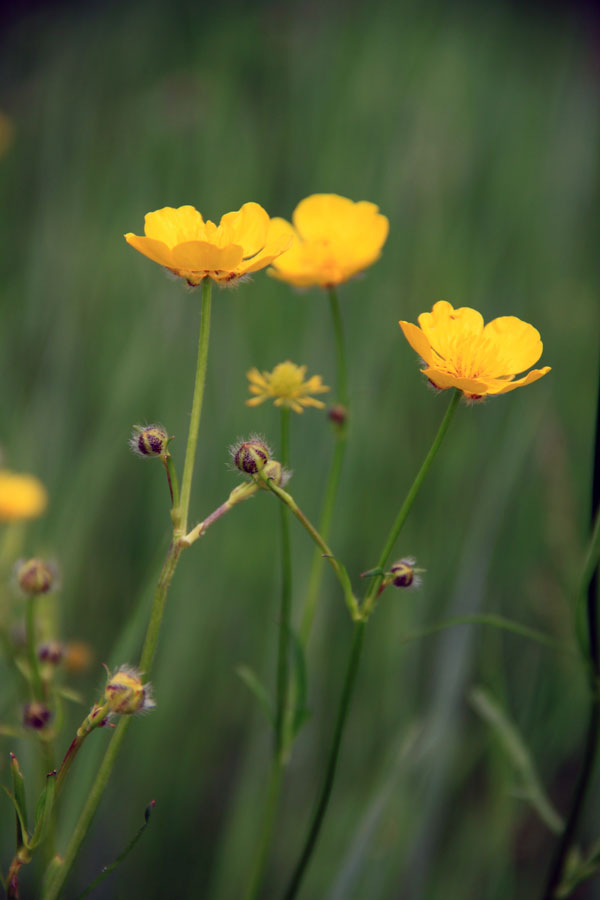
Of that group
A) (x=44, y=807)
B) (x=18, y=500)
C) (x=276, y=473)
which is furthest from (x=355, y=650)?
(x=18, y=500)

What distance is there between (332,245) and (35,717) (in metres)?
0.74

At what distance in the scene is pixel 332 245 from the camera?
1.08 m

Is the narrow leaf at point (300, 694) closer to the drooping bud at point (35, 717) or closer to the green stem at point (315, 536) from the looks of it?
the green stem at point (315, 536)

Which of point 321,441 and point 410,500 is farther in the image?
point 321,441

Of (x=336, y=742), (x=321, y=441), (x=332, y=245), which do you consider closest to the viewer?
(x=336, y=742)

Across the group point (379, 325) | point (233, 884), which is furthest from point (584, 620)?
point (379, 325)

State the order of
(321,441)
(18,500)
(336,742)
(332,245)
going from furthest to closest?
(321,441), (18,500), (332,245), (336,742)

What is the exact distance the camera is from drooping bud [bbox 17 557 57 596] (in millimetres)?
849

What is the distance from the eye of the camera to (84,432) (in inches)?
84.0

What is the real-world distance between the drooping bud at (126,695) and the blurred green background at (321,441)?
0.30m

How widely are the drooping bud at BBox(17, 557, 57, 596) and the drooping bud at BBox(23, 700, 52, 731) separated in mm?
127

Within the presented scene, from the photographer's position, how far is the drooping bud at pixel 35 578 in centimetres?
85

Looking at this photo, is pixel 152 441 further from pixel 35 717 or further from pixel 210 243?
pixel 35 717

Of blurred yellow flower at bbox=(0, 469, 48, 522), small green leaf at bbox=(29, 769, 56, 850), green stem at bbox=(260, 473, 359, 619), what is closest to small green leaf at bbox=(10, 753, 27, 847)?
small green leaf at bbox=(29, 769, 56, 850)
